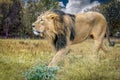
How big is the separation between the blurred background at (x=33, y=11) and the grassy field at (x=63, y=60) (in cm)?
8

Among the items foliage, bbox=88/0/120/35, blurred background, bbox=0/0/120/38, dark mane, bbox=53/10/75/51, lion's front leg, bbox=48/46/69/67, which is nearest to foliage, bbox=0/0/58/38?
blurred background, bbox=0/0/120/38

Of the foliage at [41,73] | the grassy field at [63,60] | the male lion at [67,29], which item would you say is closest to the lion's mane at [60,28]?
the male lion at [67,29]

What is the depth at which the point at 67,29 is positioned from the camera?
2898mm

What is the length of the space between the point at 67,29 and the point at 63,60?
0.24m

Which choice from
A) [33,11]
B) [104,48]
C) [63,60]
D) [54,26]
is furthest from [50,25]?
[104,48]

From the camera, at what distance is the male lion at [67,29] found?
113 inches

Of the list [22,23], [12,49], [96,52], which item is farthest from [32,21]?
[96,52]

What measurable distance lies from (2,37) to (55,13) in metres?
0.48

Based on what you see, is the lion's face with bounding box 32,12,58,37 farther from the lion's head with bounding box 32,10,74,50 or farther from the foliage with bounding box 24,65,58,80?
the foliage with bounding box 24,65,58,80

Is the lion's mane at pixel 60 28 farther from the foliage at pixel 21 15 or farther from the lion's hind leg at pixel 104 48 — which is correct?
the lion's hind leg at pixel 104 48

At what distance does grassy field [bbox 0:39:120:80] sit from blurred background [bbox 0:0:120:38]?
0.28ft

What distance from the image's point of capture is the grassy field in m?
2.98

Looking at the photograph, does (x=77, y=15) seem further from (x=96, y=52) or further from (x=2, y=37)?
(x=2, y=37)

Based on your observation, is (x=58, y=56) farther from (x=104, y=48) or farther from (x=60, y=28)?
(x=104, y=48)
